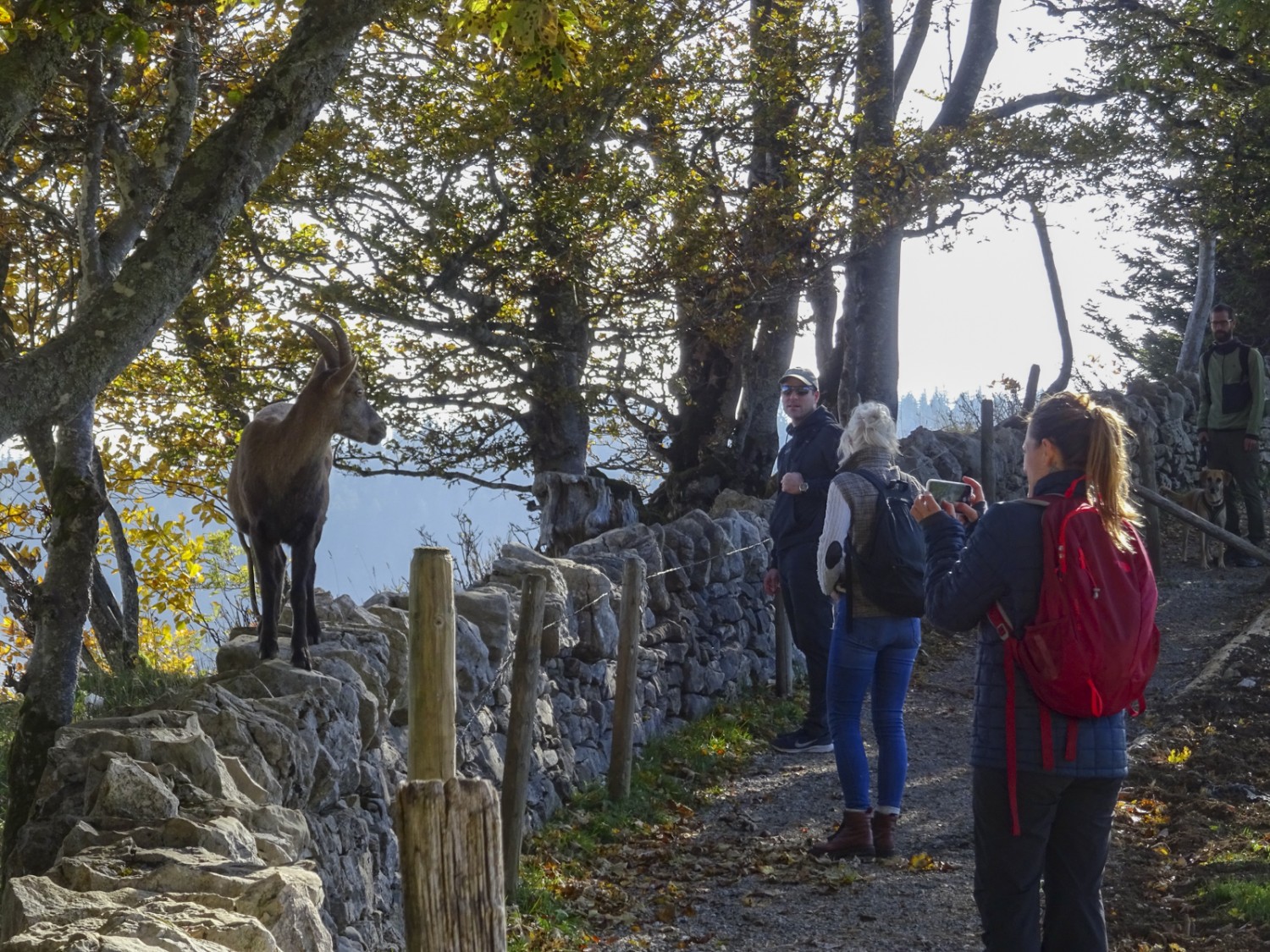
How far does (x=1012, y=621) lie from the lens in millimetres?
3822

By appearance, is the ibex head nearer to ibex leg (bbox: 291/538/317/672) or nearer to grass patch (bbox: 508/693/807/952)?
ibex leg (bbox: 291/538/317/672)

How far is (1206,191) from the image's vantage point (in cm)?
1809

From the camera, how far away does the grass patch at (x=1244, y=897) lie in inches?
202

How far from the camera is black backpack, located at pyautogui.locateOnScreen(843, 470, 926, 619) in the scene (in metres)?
5.99

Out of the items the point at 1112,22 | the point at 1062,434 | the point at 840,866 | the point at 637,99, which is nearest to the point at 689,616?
the point at 840,866

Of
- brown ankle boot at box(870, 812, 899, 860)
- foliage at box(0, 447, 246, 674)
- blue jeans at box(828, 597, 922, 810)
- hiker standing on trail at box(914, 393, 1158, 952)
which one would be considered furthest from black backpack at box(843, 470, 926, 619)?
foliage at box(0, 447, 246, 674)

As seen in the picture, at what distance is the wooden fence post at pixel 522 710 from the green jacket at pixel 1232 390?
956cm

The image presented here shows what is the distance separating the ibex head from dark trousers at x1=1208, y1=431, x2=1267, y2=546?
11.1 metres

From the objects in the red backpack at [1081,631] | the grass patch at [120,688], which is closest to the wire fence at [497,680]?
the grass patch at [120,688]

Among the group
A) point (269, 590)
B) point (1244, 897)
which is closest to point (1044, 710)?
point (1244, 897)

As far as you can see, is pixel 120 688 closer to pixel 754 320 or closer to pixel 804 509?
pixel 804 509

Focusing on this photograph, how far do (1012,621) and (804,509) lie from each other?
4.32 m

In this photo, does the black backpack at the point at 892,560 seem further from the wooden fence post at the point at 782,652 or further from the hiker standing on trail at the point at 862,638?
the wooden fence post at the point at 782,652

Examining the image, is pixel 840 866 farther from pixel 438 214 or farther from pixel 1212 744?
pixel 438 214
